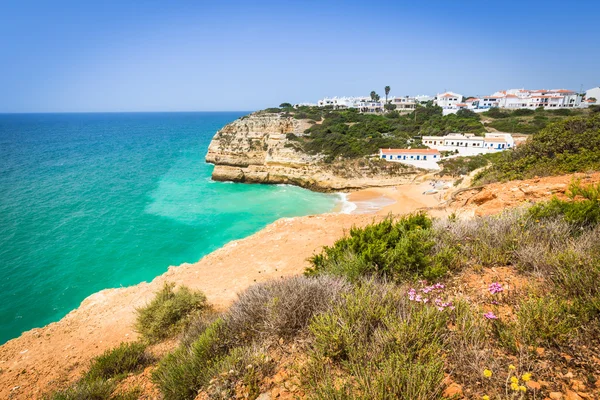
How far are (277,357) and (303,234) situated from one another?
33.9ft

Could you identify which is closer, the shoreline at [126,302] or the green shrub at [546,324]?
the green shrub at [546,324]

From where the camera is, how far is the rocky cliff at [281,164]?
3027 cm

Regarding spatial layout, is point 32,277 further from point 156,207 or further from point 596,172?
point 596,172

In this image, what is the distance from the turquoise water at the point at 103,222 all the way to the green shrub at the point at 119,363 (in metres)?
10.1

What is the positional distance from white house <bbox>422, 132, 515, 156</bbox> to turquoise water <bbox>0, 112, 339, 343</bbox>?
20.1 meters

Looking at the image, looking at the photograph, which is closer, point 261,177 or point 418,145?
point 261,177

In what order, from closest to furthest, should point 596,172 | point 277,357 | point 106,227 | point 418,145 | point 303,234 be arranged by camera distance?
point 277,357, point 596,172, point 303,234, point 106,227, point 418,145

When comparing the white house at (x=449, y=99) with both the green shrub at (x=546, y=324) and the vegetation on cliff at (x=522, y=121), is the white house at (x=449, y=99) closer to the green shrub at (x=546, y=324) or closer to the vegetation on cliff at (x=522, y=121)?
the vegetation on cliff at (x=522, y=121)

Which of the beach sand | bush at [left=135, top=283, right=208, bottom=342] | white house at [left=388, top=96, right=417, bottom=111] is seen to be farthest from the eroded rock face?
white house at [left=388, top=96, right=417, bottom=111]

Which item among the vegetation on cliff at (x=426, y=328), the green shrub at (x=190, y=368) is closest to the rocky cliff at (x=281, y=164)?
the vegetation on cliff at (x=426, y=328)

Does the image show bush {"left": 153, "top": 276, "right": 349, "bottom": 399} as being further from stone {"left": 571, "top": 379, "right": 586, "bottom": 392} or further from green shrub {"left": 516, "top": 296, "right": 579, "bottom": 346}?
stone {"left": 571, "top": 379, "right": 586, "bottom": 392}

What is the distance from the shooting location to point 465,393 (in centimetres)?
218

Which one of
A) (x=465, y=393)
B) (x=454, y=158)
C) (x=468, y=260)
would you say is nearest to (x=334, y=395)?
(x=465, y=393)

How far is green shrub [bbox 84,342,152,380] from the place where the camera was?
14.4ft
